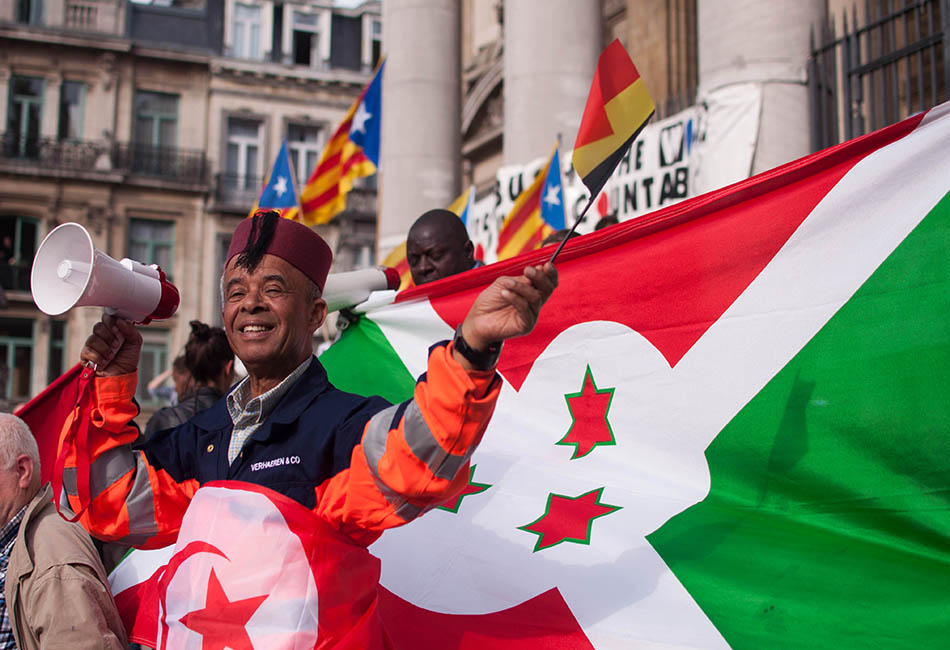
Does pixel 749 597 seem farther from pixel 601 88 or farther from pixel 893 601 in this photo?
pixel 601 88

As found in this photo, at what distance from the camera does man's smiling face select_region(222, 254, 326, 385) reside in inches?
85.2

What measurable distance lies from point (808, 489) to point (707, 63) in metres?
4.47

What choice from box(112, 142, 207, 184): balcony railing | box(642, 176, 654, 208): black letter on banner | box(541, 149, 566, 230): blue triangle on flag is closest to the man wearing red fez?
box(541, 149, 566, 230): blue triangle on flag

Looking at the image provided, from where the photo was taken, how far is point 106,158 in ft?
98.3

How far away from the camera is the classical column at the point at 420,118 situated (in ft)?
36.5

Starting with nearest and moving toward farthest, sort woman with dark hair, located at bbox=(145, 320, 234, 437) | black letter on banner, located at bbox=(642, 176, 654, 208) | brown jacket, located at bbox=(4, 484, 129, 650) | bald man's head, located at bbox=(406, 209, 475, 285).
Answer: brown jacket, located at bbox=(4, 484, 129, 650) → woman with dark hair, located at bbox=(145, 320, 234, 437) → bald man's head, located at bbox=(406, 209, 475, 285) → black letter on banner, located at bbox=(642, 176, 654, 208)

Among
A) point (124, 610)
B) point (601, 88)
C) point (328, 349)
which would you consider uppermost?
point (601, 88)

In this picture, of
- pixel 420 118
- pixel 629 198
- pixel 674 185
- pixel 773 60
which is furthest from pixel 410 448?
pixel 420 118

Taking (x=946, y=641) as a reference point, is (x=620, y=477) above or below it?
above

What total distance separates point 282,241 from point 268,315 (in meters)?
0.16

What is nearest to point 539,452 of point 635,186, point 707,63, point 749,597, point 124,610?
point 749,597

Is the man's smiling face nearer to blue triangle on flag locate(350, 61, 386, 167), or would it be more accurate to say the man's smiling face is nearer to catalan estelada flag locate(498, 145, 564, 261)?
catalan estelada flag locate(498, 145, 564, 261)

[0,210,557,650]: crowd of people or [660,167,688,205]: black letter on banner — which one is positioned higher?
[660,167,688,205]: black letter on banner

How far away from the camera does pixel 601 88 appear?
6.82ft
